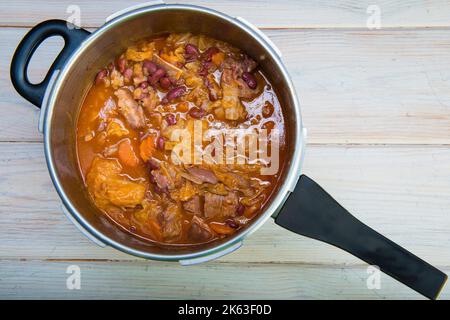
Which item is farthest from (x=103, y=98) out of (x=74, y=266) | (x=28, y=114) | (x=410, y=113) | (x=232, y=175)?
(x=410, y=113)

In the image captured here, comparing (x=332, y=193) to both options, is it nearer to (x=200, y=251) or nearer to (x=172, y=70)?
(x=200, y=251)

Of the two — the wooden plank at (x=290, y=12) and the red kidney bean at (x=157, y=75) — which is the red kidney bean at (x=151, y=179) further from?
the wooden plank at (x=290, y=12)

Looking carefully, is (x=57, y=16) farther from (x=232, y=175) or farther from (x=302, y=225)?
(x=302, y=225)

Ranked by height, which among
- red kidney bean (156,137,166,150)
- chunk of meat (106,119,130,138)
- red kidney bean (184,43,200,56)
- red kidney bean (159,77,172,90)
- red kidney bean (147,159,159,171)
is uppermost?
red kidney bean (184,43,200,56)

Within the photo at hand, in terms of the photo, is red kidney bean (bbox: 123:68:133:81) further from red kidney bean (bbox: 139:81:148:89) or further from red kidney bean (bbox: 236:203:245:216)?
red kidney bean (bbox: 236:203:245:216)

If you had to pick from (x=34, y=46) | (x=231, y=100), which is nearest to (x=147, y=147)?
(x=231, y=100)

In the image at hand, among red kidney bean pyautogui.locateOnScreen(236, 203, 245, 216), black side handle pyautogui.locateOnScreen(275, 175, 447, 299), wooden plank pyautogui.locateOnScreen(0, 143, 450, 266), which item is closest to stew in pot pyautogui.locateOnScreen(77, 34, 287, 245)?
red kidney bean pyautogui.locateOnScreen(236, 203, 245, 216)
